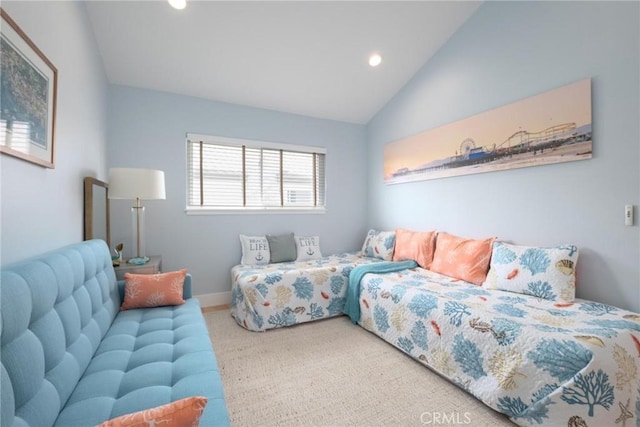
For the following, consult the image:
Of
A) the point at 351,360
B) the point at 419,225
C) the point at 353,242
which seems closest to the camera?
the point at 351,360

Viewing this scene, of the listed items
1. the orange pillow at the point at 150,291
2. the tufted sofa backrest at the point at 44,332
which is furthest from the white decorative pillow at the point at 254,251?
the tufted sofa backrest at the point at 44,332

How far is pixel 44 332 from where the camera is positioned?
1.01 meters

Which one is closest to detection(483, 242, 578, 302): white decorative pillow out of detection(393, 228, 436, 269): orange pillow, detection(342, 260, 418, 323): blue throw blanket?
detection(393, 228, 436, 269): orange pillow

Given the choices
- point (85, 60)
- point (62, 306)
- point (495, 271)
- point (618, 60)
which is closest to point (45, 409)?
point (62, 306)

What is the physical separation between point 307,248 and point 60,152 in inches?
99.4

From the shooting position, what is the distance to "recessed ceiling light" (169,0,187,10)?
7.16ft

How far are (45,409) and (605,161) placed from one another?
320 cm

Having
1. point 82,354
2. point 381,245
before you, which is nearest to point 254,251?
point 381,245

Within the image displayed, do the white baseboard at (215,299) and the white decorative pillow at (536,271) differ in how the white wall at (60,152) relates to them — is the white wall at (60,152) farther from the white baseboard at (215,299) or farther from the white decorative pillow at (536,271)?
the white decorative pillow at (536,271)

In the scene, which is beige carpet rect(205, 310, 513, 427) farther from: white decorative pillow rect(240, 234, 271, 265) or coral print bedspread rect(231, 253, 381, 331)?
white decorative pillow rect(240, 234, 271, 265)

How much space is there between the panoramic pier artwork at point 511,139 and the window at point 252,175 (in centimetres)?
133

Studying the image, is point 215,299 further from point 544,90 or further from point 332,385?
point 544,90

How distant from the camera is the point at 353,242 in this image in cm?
421

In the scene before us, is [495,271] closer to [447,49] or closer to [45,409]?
[447,49]
